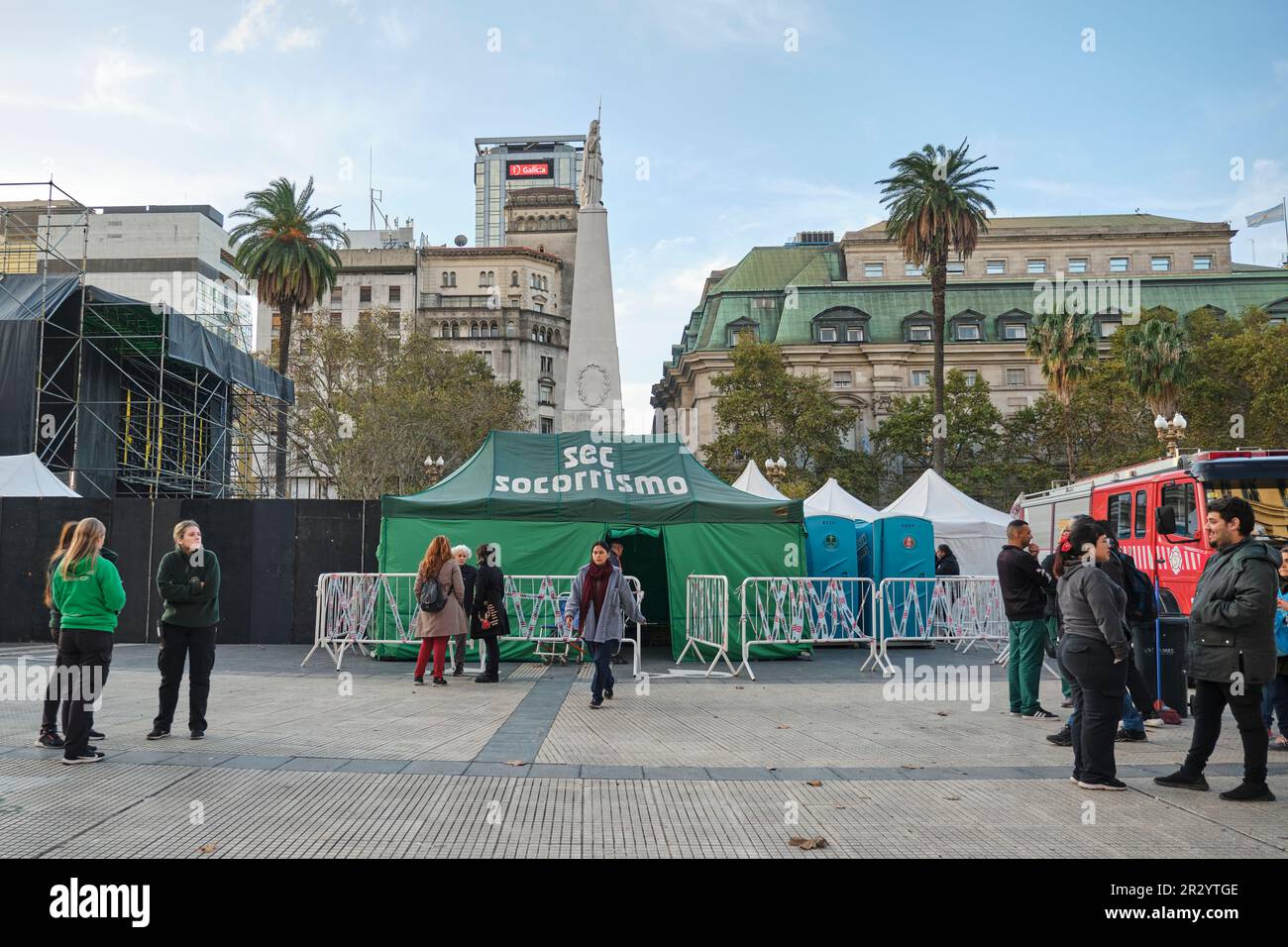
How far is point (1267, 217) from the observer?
7538 cm

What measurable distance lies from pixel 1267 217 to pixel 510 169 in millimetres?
87221

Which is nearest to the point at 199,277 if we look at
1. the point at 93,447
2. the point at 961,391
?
the point at 93,447

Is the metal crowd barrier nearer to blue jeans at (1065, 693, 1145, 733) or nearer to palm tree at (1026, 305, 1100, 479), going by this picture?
blue jeans at (1065, 693, 1145, 733)

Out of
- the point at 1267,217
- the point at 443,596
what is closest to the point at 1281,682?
the point at 443,596

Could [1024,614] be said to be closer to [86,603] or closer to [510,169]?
[86,603]

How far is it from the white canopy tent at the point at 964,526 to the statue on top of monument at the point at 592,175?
11.8 metres

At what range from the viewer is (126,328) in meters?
31.8

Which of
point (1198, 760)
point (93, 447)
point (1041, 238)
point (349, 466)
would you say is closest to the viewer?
point (1198, 760)

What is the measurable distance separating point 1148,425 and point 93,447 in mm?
47344

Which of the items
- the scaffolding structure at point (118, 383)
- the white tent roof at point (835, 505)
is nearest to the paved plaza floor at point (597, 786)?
the white tent roof at point (835, 505)

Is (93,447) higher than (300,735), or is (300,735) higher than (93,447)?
(93,447)

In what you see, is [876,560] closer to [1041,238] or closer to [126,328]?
[126,328]

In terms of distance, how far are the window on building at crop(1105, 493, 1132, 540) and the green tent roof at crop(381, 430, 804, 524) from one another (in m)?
6.59
